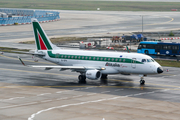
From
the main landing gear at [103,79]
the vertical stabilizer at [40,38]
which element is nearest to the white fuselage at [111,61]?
the main landing gear at [103,79]

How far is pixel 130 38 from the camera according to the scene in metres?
106

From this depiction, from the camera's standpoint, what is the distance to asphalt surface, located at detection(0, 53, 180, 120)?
33.8 metres

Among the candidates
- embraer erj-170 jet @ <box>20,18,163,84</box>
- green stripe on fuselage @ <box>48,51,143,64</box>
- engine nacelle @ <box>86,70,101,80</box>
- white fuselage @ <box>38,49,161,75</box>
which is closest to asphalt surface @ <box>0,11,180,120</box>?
engine nacelle @ <box>86,70,101,80</box>

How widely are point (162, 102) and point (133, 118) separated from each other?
26.3 ft

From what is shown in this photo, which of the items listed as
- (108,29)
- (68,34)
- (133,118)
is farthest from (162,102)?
(108,29)

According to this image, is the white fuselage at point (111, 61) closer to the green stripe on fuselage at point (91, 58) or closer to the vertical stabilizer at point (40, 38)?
the green stripe on fuselage at point (91, 58)

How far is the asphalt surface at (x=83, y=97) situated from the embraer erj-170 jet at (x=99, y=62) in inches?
73.9

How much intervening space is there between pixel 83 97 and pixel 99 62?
37.3 feet

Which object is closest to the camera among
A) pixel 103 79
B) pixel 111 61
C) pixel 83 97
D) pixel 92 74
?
pixel 83 97

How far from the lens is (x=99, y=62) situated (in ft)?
171

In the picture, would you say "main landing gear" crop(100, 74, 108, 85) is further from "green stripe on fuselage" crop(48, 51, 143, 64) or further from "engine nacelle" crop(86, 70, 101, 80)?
"green stripe on fuselage" crop(48, 51, 143, 64)

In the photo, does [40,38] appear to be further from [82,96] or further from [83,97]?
[83,97]

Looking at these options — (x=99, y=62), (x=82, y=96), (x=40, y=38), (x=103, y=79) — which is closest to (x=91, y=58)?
(x=99, y=62)

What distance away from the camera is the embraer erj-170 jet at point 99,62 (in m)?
49.4
